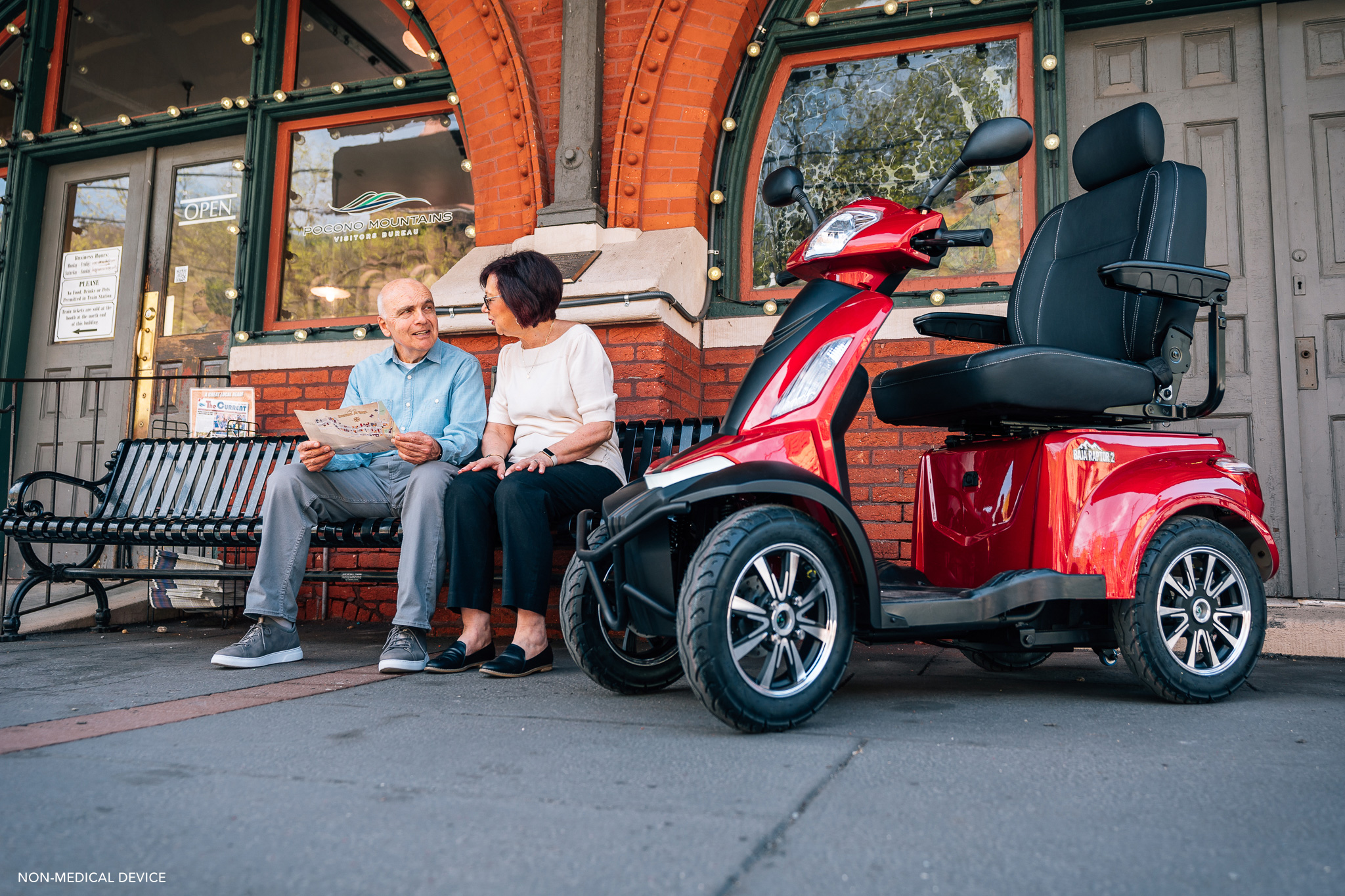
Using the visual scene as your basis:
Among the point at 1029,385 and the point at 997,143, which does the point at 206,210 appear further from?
the point at 1029,385

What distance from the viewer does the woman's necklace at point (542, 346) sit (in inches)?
128

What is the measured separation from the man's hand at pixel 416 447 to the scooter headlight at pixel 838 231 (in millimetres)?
1517

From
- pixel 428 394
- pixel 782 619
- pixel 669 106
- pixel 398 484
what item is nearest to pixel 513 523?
pixel 398 484

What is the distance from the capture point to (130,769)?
1675 millimetres

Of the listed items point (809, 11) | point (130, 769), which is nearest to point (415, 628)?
point (130, 769)

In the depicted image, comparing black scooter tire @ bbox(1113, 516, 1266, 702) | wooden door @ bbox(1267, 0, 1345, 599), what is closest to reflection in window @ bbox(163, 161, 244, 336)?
black scooter tire @ bbox(1113, 516, 1266, 702)

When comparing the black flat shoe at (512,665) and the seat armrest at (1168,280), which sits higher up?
the seat armrest at (1168,280)

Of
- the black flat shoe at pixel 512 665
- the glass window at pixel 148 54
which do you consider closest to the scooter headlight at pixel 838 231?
the black flat shoe at pixel 512 665

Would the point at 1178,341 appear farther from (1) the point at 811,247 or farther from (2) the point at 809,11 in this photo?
(2) the point at 809,11

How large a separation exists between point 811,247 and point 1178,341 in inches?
43.2

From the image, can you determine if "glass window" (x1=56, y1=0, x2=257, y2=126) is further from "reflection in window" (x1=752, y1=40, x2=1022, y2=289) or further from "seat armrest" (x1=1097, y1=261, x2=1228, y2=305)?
"seat armrest" (x1=1097, y1=261, x2=1228, y2=305)

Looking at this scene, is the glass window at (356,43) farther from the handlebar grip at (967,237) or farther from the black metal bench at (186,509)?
the handlebar grip at (967,237)

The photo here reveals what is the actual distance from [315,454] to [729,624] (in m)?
1.95

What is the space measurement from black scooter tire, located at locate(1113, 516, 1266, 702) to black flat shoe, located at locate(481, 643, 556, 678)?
1.73 meters
